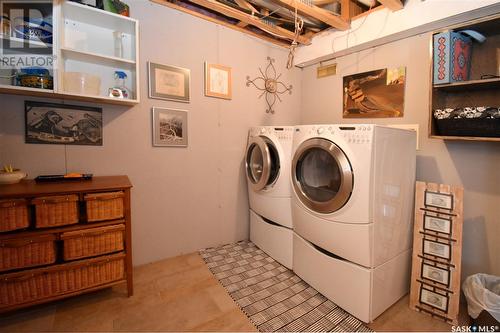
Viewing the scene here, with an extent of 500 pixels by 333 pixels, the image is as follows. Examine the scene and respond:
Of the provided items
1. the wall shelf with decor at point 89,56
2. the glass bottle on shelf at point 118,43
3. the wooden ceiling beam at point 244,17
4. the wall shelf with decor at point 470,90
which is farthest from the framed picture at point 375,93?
the glass bottle on shelf at point 118,43

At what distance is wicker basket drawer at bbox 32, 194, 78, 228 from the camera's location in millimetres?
1369

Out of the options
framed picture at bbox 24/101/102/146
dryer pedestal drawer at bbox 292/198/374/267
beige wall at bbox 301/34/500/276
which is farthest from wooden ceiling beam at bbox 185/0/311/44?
dryer pedestal drawer at bbox 292/198/374/267

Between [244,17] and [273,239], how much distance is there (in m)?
2.13

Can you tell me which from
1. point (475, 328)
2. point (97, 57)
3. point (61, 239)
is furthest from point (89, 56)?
point (475, 328)

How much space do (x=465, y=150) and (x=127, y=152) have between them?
269cm

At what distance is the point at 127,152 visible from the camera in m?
1.98

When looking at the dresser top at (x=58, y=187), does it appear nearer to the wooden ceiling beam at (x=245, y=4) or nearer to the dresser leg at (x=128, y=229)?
the dresser leg at (x=128, y=229)

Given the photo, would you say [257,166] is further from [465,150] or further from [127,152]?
[465,150]

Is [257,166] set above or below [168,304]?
above

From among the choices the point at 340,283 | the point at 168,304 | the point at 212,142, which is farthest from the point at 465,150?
the point at 168,304

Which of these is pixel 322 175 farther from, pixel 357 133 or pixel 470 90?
pixel 470 90

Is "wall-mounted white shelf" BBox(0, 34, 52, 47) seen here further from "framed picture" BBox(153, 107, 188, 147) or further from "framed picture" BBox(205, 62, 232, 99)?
"framed picture" BBox(205, 62, 232, 99)

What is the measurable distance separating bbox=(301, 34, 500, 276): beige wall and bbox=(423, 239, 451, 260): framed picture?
14.6 inches

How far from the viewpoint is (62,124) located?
5.72 ft
